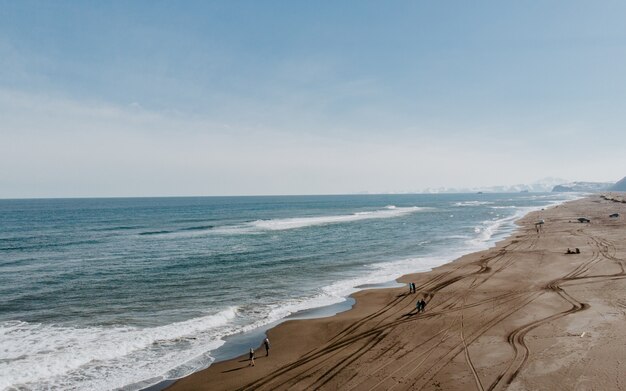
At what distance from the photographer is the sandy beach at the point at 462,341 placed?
54.2ft

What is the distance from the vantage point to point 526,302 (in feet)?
87.4

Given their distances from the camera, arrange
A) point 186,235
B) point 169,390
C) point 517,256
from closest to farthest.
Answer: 1. point 169,390
2. point 517,256
3. point 186,235

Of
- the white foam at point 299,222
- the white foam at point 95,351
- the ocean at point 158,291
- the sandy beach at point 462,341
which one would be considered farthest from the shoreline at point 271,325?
the white foam at point 299,222

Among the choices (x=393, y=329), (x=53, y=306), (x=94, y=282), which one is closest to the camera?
(x=393, y=329)

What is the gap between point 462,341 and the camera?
2050 centimetres

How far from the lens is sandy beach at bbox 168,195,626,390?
16531 mm

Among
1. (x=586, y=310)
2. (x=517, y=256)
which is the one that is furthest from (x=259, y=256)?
(x=586, y=310)

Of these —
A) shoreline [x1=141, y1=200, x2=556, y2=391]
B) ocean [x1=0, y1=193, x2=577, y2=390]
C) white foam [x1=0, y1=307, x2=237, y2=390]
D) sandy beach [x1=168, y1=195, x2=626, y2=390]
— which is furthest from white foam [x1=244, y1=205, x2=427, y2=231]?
white foam [x1=0, y1=307, x2=237, y2=390]

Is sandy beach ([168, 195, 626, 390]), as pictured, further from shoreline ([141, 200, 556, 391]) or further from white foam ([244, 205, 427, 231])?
white foam ([244, 205, 427, 231])

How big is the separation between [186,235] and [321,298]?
45918mm

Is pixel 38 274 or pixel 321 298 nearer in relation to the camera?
pixel 321 298

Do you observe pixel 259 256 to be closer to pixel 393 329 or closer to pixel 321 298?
pixel 321 298

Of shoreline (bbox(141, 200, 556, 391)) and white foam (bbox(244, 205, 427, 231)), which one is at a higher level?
white foam (bbox(244, 205, 427, 231))

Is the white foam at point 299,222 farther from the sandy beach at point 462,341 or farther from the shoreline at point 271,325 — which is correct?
the sandy beach at point 462,341
